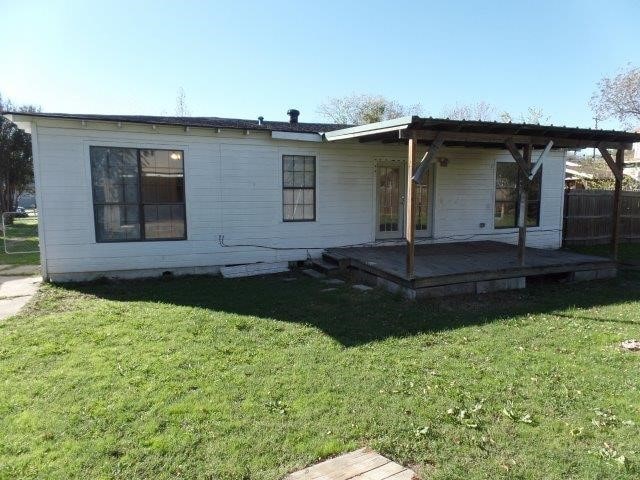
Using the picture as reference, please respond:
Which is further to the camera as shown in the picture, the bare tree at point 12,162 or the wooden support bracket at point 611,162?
the bare tree at point 12,162

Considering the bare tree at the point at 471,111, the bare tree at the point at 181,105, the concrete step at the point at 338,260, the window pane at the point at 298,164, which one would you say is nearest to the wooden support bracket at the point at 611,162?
the concrete step at the point at 338,260

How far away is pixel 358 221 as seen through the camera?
977cm

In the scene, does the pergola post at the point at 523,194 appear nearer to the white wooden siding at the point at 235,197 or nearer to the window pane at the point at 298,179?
the white wooden siding at the point at 235,197

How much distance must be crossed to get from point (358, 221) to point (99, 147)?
5333 mm

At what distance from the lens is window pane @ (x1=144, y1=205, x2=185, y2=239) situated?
809 cm

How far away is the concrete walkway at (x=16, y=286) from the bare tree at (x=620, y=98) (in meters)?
28.1

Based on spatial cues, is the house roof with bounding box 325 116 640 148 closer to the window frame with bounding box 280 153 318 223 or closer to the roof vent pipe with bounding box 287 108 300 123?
the window frame with bounding box 280 153 318 223

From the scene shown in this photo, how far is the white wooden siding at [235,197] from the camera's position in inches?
295

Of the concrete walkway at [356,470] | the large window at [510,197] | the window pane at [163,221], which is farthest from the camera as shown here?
the large window at [510,197]

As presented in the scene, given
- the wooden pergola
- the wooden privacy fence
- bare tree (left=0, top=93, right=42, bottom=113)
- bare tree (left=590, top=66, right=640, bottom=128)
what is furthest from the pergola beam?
bare tree (left=0, top=93, right=42, bottom=113)

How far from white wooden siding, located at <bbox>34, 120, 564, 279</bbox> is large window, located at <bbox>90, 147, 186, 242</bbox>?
0.15 m

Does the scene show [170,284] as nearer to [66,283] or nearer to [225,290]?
[225,290]

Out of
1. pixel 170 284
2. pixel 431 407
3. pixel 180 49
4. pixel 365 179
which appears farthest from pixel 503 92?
pixel 431 407

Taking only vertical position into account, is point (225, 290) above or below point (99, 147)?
below
